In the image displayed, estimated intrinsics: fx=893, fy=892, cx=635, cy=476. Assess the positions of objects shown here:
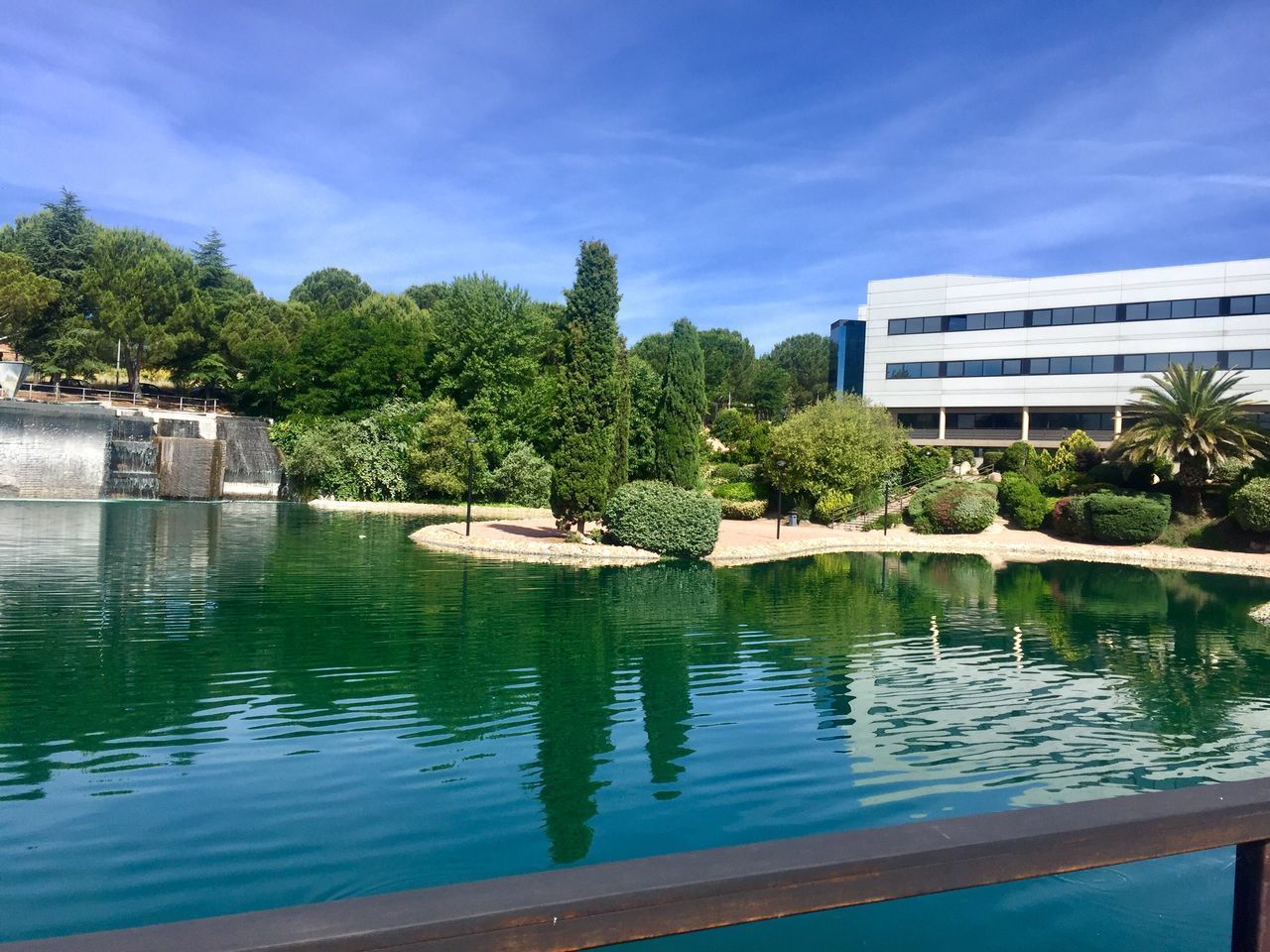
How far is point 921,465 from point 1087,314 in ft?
41.9

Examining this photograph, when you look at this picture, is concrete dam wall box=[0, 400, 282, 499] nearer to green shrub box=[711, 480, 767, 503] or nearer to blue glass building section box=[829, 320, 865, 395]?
green shrub box=[711, 480, 767, 503]

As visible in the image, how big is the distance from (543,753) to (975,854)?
811cm

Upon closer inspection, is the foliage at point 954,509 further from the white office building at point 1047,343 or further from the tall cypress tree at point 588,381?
the tall cypress tree at point 588,381

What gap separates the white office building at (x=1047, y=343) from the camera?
44.7m

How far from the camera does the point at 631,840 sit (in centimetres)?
735

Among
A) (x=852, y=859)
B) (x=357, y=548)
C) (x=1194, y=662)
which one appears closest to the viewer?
(x=852, y=859)

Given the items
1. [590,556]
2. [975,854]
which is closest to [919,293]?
[590,556]

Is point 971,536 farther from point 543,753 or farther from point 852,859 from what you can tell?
point 852,859

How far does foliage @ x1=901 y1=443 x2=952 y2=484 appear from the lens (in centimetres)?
4562

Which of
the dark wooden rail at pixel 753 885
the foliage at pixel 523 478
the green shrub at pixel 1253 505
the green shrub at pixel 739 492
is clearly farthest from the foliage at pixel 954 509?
the dark wooden rail at pixel 753 885

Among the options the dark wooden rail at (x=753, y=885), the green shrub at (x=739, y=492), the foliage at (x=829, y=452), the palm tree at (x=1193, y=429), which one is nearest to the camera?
the dark wooden rail at (x=753, y=885)

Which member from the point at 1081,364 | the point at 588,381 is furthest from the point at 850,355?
the point at 588,381

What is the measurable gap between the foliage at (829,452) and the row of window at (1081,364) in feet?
41.5

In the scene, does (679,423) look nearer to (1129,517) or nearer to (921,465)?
(921,465)
